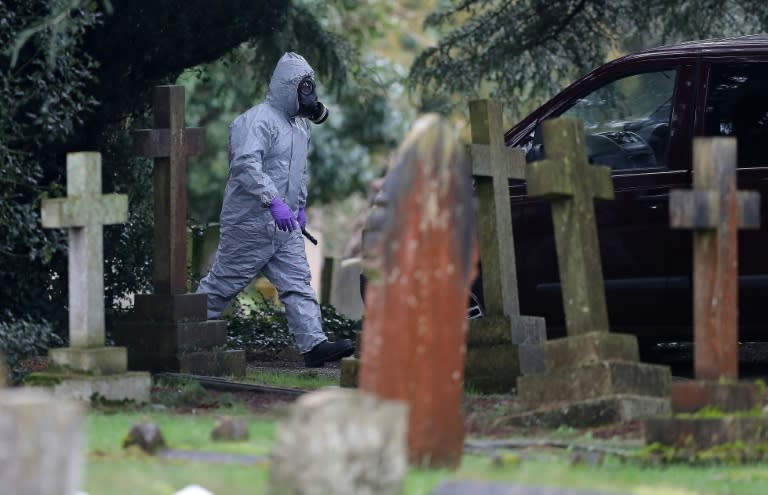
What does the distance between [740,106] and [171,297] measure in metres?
3.66

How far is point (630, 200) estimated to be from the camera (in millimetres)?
10414

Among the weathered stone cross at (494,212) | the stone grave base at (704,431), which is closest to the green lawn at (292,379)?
the weathered stone cross at (494,212)

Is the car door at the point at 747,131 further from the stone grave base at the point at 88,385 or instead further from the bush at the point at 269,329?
the bush at the point at 269,329

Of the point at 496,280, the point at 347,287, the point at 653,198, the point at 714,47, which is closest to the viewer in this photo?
the point at 496,280

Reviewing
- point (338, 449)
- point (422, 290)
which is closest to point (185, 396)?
point (422, 290)

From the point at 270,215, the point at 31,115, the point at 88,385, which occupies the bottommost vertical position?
the point at 88,385

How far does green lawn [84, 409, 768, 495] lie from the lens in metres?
5.63

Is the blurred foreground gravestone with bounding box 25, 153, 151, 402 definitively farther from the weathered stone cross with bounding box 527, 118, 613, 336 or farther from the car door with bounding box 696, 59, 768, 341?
the car door with bounding box 696, 59, 768, 341

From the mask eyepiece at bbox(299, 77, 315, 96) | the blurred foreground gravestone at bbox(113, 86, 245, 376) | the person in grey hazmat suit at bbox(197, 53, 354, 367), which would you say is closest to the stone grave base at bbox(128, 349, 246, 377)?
the blurred foreground gravestone at bbox(113, 86, 245, 376)

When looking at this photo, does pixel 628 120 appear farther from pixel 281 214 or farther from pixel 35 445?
pixel 35 445

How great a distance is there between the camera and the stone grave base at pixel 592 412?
25.7ft

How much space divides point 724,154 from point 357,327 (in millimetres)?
7414

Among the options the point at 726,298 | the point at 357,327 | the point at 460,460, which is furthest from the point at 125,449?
the point at 357,327

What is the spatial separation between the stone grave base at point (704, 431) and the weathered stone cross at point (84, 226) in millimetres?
2845
